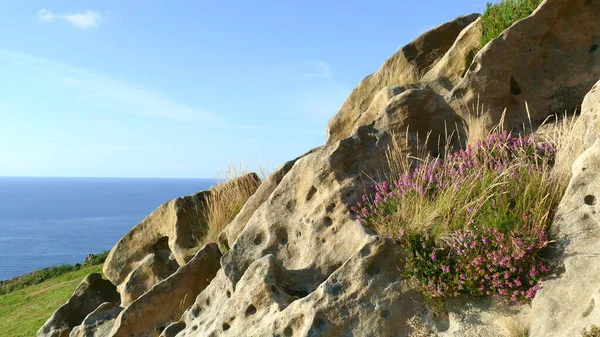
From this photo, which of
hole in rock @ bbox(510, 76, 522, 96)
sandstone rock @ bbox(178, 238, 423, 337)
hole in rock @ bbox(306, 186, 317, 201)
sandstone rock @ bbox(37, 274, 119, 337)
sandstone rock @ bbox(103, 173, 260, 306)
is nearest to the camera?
sandstone rock @ bbox(178, 238, 423, 337)

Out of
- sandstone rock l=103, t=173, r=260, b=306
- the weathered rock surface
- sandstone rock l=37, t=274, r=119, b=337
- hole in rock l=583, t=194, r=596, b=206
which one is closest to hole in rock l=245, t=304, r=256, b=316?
the weathered rock surface

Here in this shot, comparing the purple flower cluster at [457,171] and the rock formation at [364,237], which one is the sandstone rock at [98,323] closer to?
the rock formation at [364,237]

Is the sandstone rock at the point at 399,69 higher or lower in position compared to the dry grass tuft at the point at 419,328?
higher

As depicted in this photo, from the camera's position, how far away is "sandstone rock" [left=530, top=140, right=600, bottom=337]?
5.62 m

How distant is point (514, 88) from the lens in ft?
33.0

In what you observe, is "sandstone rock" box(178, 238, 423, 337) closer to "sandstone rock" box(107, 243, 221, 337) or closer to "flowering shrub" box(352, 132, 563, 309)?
"flowering shrub" box(352, 132, 563, 309)

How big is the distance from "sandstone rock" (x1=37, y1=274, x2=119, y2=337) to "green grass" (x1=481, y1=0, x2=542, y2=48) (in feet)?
33.4

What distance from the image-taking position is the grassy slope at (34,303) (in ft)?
55.2

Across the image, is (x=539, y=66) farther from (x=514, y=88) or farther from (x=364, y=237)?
(x=364, y=237)

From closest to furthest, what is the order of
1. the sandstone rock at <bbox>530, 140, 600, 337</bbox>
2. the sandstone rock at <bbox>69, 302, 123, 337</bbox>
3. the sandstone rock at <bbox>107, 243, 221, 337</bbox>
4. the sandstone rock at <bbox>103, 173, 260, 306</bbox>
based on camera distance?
1. the sandstone rock at <bbox>530, 140, 600, 337</bbox>
2. the sandstone rock at <bbox>107, 243, 221, 337</bbox>
3. the sandstone rock at <bbox>69, 302, 123, 337</bbox>
4. the sandstone rock at <bbox>103, 173, 260, 306</bbox>

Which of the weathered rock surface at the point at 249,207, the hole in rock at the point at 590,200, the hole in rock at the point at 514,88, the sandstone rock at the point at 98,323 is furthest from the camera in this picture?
the sandstone rock at the point at 98,323

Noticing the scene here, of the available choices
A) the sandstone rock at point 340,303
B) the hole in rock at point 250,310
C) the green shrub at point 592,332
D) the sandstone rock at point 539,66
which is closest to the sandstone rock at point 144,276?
the sandstone rock at point 340,303

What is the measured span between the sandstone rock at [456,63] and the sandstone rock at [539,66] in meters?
1.27

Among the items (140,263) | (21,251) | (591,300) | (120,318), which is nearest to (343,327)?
(591,300)
